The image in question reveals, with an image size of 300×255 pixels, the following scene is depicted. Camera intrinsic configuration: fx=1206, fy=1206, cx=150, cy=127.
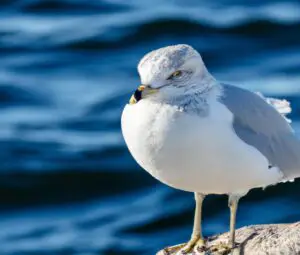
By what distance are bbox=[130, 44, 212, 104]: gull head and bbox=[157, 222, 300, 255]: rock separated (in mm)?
1013

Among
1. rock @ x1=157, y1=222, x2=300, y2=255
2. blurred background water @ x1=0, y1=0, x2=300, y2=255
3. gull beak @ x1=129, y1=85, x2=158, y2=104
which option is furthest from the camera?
blurred background water @ x1=0, y1=0, x2=300, y2=255

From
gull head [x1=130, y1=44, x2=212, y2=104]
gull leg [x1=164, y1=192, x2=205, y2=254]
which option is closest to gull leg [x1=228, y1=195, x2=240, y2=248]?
gull leg [x1=164, y1=192, x2=205, y2=254]

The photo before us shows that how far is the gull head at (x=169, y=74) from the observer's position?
604cm

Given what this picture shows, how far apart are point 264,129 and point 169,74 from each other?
85 centimetres

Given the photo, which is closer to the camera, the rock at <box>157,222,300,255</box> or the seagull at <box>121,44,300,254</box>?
the seagull at <box>121,44,300,254</box>

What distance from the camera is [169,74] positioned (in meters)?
6.10

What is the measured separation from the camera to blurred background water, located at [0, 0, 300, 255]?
36.6 feet

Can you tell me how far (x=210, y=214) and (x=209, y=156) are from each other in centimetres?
498

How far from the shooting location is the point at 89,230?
36.6 ft

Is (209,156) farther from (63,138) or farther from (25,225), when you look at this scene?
(63,138)

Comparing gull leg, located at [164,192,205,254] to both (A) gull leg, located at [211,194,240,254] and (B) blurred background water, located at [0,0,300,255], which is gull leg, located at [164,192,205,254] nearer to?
(A) gull leg, located at [211,194,240,254]

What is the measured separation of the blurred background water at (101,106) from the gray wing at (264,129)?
3.85m

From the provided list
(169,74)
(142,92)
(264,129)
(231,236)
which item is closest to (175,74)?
(169,74)

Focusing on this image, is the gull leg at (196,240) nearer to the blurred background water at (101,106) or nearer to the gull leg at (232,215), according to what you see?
the gull leg at (232,215)
